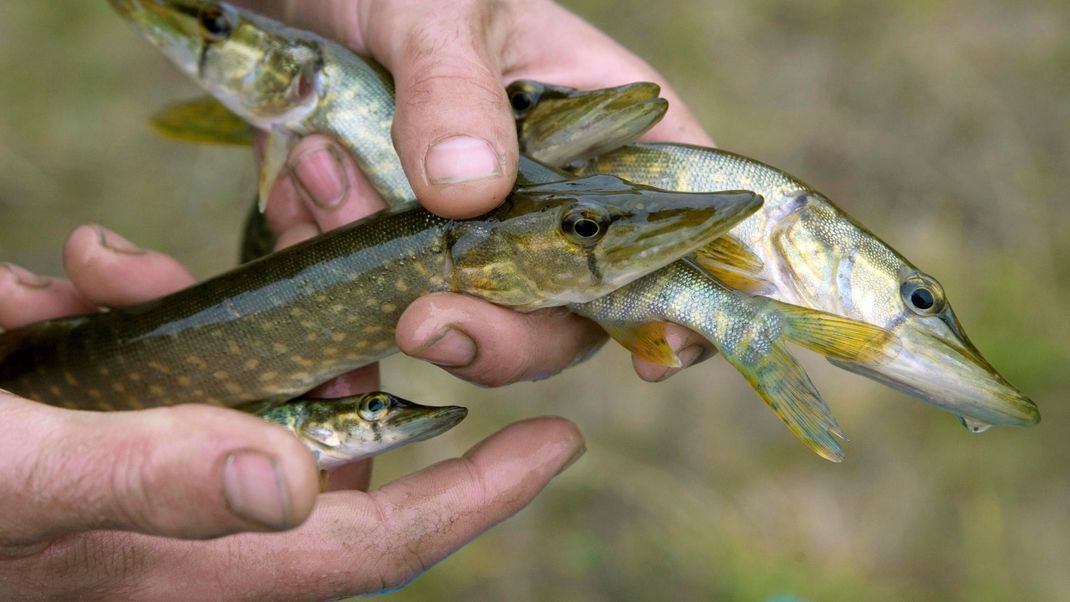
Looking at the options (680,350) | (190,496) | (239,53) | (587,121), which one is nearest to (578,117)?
(587,121)

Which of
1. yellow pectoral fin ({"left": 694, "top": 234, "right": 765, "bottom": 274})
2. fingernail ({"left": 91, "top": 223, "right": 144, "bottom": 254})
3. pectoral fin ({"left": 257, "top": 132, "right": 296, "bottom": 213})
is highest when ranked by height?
yellow pectoral fin ({"left": 694, "top": 234, "right": 765, "bottom": 274})

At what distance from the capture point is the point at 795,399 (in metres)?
1.69

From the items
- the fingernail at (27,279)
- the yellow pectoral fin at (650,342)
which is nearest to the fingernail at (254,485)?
the yellow pectoral fin at (650,342)

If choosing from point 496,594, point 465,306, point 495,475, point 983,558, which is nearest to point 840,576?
point 983,558

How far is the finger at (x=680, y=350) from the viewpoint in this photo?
6.16 ft

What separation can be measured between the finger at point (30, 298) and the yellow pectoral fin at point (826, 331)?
193cm

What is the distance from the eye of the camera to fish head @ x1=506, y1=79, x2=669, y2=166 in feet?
6.21

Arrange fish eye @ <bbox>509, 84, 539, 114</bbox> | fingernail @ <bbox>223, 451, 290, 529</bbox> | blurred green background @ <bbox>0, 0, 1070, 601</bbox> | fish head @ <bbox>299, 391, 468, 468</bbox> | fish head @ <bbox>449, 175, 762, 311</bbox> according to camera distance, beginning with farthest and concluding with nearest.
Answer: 1. blurred green background @ <bbox>0, 0, 1070, 601</bbox>
2. fish eye @ <bbox>509, 84, 539, 114</bbox>
3. fish head @ <bbox>299, 391, 468, 468</bbox>
4. fish head @ <bbox>449, 175, 762, 311</bbox>
5. fingernail @ <bbox>223, 451, 290, 529</bbox>

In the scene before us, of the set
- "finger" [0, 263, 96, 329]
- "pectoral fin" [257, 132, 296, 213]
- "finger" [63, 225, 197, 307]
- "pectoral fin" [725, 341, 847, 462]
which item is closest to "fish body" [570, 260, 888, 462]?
"pectoral fin" [725, 341, 847, 462]

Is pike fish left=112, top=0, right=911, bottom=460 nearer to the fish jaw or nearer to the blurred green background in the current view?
the fish jaw

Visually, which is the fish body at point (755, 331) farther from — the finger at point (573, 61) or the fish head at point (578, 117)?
the finger at point (573, 61)

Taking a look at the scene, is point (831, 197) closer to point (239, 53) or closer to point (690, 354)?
point (690, 354)

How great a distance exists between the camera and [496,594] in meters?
3.37

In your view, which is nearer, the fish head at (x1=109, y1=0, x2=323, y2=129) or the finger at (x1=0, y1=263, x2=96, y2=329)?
the fish head at (x1=109, y1=0, x2=323, y2=129)
